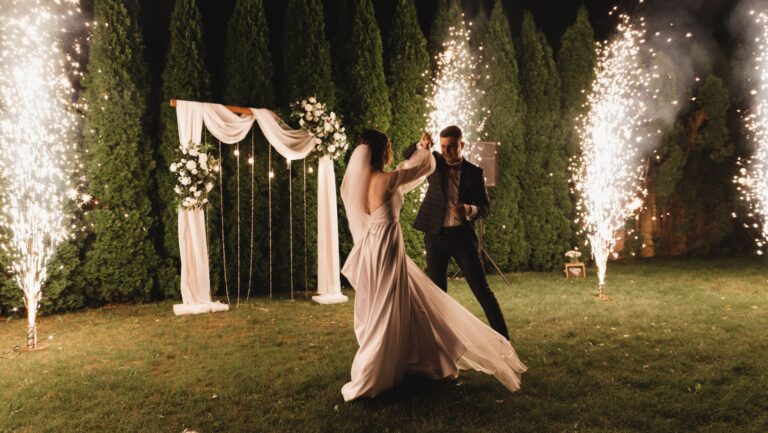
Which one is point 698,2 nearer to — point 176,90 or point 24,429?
point 176,90

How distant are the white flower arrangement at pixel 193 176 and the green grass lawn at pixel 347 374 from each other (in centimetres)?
171

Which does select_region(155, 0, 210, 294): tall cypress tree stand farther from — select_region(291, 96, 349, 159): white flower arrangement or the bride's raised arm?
the bride's raised arm

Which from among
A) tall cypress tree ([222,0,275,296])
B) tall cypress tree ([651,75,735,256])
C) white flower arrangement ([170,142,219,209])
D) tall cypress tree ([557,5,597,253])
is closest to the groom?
white flower arrangement ([170,142,219,209])

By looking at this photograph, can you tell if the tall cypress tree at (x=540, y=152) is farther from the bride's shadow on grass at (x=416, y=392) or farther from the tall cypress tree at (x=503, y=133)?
the bride's shadow on grass at (x=416, y=392)

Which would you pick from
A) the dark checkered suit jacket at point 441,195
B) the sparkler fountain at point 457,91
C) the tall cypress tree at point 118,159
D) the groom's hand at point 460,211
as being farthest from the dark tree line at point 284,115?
the groom's hand at point 460,211

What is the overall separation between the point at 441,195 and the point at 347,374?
75.4 inches

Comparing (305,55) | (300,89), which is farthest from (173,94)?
(305,55)

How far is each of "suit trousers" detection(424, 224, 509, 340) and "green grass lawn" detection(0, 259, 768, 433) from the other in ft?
2.07

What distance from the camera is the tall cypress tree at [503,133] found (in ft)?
37.6

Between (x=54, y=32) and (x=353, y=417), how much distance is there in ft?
21.2

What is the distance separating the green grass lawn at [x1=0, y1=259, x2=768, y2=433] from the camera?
3973 millimetres

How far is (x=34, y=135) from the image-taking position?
22.3 ft

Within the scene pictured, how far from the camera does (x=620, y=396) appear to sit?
436cm

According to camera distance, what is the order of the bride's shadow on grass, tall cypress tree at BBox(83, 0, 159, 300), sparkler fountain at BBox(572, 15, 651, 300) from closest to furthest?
the bride's shadow on grass < tall cypress tree at BBox(83, 0, 159, 300) < sparkler fountain at BBox(572, 15, 651, 300)
